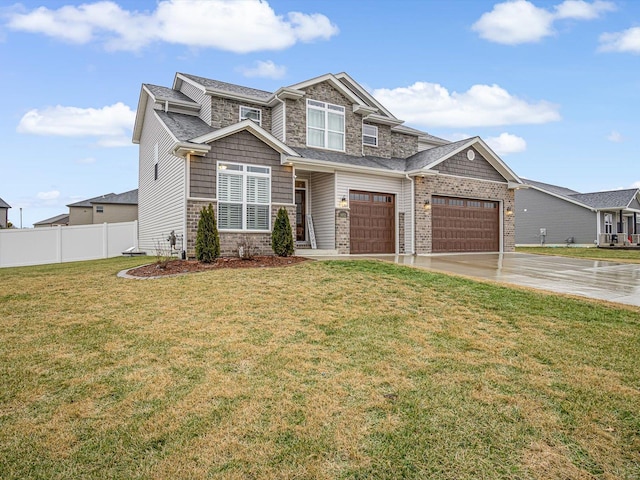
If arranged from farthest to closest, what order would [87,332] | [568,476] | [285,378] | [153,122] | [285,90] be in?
[153,122] → [285,90] → [87,332] → [285,378] → [568,476]

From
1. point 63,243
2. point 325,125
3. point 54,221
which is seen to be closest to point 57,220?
point 54,221

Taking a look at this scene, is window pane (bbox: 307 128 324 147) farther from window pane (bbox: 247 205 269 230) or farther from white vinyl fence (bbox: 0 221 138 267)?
white vinyl fence (bbox: 0 221 138 267)

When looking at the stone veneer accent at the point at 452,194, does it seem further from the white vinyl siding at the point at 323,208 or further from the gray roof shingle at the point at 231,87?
the gray roof shingle at the point at 231,87

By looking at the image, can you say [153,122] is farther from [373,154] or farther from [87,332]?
[87,332]

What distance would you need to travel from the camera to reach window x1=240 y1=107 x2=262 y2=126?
15766 mm

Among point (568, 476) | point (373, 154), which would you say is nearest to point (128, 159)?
point (373, 154)

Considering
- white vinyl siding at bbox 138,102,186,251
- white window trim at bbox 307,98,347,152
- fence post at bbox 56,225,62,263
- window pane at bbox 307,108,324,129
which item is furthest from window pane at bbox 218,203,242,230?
fence post at bbox 56,225,62,263

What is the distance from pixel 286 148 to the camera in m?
13.5

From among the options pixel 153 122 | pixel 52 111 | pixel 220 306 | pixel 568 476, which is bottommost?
pixel 568 476

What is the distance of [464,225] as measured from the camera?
18.1 meters

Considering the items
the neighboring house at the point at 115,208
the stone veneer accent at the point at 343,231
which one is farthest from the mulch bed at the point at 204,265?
the neighboring house at the point at 115,208

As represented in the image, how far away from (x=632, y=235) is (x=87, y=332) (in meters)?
36.4

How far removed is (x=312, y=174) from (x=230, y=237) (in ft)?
16.8

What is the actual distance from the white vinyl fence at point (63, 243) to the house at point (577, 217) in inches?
1098
